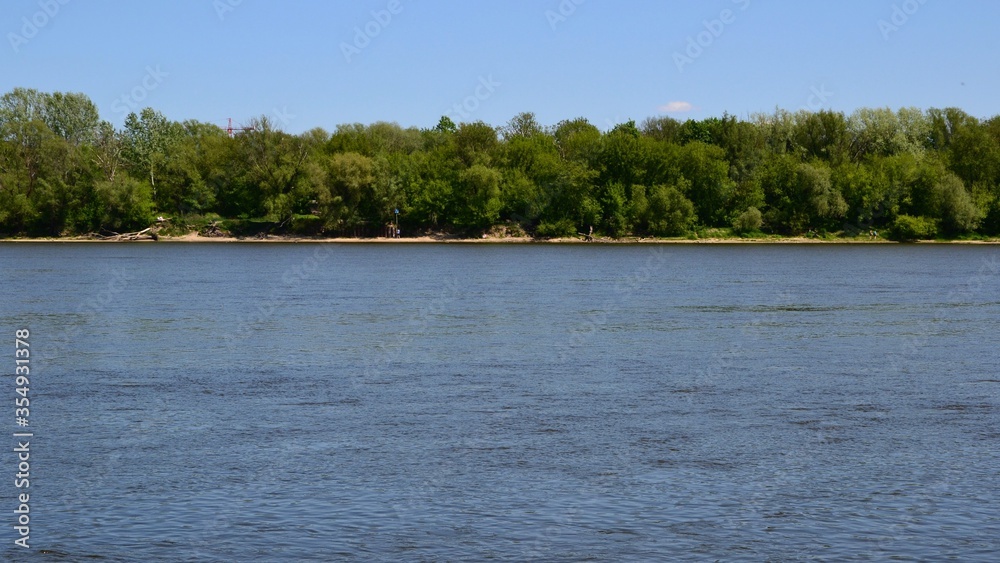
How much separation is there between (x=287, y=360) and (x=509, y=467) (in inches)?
568

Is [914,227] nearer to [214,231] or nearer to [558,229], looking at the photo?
[558,229]

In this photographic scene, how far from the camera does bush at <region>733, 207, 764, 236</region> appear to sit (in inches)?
5522

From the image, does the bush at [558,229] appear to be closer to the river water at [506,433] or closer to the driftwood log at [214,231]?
the driftwood log at [214,231]

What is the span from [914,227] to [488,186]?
55.3 m

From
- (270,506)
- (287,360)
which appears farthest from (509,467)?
(287,360)

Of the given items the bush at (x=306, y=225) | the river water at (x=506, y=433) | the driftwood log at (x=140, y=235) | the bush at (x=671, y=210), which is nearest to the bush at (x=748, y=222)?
the bush at (x=671, y=210)

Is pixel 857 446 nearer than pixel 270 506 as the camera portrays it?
No

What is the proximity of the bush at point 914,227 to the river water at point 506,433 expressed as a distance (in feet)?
317

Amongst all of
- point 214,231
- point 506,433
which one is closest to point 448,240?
point 214,231

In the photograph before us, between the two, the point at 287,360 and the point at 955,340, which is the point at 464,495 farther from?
the point at 955,340

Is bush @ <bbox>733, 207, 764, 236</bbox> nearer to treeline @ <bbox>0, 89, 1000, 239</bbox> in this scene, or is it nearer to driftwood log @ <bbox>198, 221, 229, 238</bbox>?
treeline @ <bbox>0, 89, 1000, 239</bbox>

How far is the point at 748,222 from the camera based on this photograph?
463 ft

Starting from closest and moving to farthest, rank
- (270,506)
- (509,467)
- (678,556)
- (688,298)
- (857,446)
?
1. (678,556)
2. (270,506)
3. (509,467)
4. (857,446)
5. (688,298)

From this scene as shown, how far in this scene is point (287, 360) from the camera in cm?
3166
